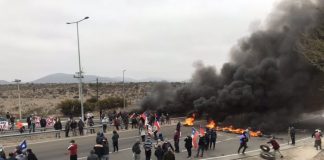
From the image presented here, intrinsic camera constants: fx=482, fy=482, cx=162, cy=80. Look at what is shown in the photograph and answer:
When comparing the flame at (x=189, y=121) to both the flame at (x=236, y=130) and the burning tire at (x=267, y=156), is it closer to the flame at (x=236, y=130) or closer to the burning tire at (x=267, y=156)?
the flame at (x=236, y=130)

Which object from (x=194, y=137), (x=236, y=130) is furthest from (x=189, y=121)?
(x=194, y=137)

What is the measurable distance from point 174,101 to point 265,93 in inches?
481

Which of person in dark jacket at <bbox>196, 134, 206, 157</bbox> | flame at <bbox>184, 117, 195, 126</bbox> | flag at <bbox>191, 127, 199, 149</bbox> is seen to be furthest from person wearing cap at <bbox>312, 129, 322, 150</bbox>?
flame at <bbox>184, 117, 195, 126</bbox>

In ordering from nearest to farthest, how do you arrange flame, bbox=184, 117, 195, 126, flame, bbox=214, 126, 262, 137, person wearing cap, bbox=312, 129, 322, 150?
person wearing cap, bbox=312, 129, 322, 150 → flame, bbox=214, 126, 262, 137 → flame, bbox=184, 117, 195, 126

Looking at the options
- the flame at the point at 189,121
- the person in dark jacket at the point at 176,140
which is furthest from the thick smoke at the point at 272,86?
the person in dark jacket at the point at 176,140

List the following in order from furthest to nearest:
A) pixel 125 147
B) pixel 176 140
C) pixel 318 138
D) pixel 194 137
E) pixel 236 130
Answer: pixel 236 130
pixel 318 138
pixel 125 147
pixel 194 137
pixel 176 140

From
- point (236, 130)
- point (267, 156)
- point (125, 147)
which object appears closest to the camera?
point (267, 156)

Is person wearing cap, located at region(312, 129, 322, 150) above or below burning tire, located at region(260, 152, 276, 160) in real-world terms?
above

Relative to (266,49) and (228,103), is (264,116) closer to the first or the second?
(228,103)

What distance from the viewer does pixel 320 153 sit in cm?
2936

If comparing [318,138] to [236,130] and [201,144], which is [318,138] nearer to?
[201,144]

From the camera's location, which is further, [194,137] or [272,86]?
[272,86]

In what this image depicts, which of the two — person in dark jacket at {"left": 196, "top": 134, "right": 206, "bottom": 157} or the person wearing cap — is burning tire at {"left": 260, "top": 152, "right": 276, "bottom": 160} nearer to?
person in dark jacket at {"left": 196, "top": 134, "right": 206, "bottom": 157}

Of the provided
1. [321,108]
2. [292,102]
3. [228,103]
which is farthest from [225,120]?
[321,108]
